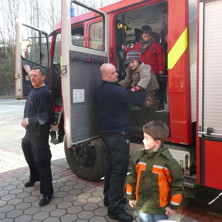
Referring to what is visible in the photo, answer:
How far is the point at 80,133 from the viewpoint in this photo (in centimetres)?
308

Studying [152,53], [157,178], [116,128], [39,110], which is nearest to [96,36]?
[152,53]

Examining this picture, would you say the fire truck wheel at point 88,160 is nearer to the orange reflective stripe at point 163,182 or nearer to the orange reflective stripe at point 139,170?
the orange reflective stripe at point 139,170

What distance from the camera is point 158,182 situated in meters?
1.92

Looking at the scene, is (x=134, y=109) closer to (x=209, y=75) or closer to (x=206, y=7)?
(x=209, y=75)

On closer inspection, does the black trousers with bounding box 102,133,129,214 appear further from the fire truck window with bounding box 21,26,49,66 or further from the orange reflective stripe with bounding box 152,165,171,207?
the fire truck window with bounding box 21,26,49,66

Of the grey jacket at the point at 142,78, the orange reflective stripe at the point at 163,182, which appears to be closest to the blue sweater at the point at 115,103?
the grey jacket at the point at 142,78

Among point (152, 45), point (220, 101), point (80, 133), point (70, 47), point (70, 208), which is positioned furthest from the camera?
point (152, 45)

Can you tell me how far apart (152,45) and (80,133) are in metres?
1.56

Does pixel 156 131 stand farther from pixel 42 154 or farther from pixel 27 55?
pixel 27 55

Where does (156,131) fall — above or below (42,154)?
above

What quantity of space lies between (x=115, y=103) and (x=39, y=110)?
3.52 feet

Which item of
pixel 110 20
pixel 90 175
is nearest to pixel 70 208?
pixel 90 175

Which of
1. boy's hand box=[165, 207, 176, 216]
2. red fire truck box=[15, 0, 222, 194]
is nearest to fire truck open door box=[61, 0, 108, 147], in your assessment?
red fire truck box=[15, 0, 222, 194]

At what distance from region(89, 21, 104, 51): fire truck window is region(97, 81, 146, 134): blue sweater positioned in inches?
38.8
